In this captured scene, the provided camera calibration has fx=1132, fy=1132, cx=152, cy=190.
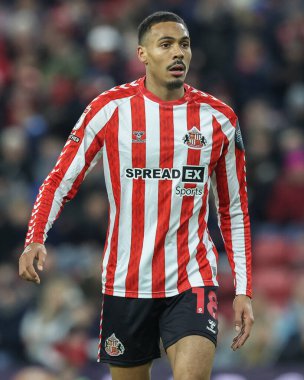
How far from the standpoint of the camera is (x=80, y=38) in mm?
13812

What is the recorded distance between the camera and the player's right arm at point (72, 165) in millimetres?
5672

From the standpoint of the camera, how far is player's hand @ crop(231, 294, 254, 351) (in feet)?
18.8

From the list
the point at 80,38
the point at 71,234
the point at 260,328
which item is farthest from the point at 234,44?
the point at 260,328

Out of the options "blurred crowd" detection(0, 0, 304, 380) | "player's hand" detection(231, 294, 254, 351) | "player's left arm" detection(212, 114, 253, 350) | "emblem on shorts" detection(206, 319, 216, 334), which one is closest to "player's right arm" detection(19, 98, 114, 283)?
"player's left arm" detection(212, 114, 253, 350)

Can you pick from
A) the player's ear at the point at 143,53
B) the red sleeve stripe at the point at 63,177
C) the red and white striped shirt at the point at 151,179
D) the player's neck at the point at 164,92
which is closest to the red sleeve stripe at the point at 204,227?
the red and white striped shirt at the point at 151,179

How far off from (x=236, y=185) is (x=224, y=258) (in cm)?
493

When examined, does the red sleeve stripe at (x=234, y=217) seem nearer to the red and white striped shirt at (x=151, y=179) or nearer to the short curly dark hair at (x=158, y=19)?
the red and white striped shirt at (x=151, y=179)

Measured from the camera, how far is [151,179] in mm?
5770

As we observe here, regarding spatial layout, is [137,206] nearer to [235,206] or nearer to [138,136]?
[138,136]

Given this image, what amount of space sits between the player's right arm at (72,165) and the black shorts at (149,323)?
586mm

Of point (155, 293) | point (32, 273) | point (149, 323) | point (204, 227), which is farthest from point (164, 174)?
point (32, 273)

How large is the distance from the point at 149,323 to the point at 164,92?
1.20m

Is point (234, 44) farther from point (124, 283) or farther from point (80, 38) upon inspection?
point (124, 283)

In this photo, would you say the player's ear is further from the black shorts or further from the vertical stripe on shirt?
the black shorts
